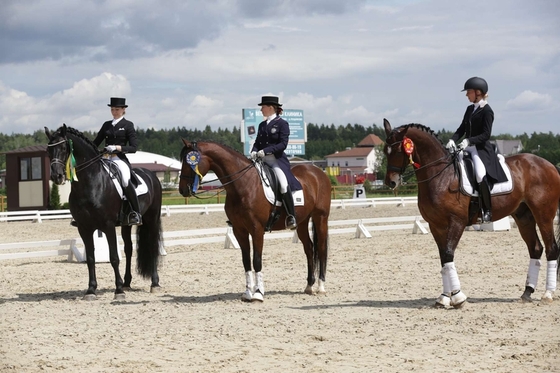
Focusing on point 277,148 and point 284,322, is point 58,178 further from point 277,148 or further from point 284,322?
point 284,322

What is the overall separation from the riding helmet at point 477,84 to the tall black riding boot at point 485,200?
1076 millimetres

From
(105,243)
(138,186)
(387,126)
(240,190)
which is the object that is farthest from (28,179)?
(387,126)

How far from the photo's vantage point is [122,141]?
10539 mm

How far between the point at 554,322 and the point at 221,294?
4.47 metres

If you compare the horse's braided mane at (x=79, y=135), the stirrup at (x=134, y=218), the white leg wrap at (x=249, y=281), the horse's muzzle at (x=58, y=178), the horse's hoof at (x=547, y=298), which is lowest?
the horse's hoof at (x=547, y=298)

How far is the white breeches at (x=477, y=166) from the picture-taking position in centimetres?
856

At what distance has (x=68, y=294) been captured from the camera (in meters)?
10.5

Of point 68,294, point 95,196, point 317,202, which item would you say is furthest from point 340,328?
point 68,294

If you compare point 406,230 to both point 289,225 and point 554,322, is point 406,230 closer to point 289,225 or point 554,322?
point 289,225

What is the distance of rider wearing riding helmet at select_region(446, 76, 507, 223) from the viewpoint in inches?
338

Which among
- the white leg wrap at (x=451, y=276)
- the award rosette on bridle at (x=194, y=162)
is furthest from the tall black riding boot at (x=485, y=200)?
the award rosette on bridle at (x=194, y=162)

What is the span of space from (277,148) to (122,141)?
2.45 m

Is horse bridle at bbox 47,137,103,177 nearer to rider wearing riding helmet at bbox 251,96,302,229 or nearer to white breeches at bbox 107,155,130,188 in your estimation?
white breeches at bbox 107,155,130,188

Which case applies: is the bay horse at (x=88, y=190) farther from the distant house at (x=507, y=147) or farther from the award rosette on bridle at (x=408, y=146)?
the distant house at (x=507, y=147)
